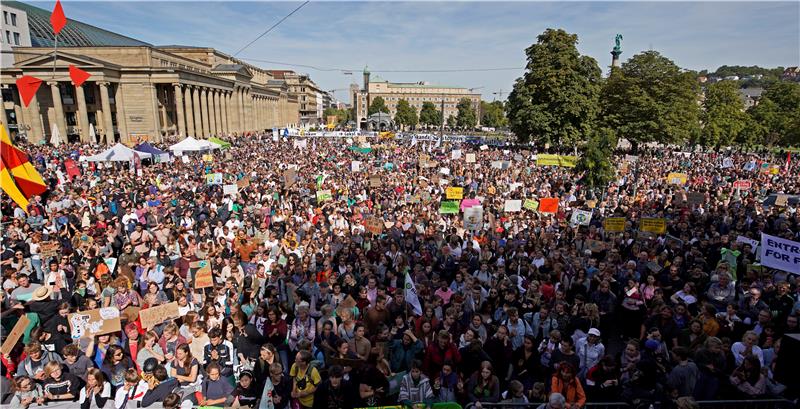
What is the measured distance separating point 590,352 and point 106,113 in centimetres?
6346

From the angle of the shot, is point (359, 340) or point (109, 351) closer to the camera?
point (109, 351)

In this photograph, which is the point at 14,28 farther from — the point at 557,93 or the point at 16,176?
the point at 557,93

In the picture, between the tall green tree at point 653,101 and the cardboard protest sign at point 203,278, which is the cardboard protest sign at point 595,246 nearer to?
the cardboard protest sign at point 203,278

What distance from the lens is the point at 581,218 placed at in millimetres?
13922

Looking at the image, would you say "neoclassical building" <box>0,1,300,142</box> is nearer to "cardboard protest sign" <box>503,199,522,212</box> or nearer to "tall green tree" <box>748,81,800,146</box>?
"cardboard protest sign" <box>503,199,522,212</box>

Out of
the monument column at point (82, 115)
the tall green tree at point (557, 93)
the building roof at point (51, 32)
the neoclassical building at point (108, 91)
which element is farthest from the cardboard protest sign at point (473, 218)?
the building roof at point (51, 32)

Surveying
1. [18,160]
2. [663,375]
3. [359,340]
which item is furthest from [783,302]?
[18,160]

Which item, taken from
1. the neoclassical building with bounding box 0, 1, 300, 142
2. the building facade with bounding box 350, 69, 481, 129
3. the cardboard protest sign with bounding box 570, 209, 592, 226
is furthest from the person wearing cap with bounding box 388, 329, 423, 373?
the building facade with bounding box 350, 69, 481, 129

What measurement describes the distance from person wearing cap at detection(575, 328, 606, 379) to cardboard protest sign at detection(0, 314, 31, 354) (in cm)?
778

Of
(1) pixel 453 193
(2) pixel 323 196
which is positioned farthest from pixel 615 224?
(2) pixel 323 196

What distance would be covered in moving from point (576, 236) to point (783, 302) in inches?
216

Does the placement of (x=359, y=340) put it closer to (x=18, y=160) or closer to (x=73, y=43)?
(x=18, y=160)

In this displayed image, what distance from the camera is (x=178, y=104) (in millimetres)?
60969

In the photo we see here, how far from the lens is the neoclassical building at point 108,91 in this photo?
5031cm
